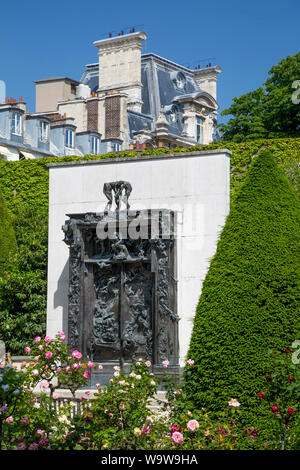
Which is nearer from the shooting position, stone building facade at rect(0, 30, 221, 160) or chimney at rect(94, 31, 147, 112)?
stone building facade at rect(0, 30, 221, 160)

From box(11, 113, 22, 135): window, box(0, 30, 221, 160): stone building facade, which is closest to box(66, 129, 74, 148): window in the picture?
box(0, 30, 221, 160): stone building facade

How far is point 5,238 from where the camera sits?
19391mm

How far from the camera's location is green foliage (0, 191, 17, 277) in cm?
A: 1922

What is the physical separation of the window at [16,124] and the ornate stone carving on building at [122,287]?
81.4ft

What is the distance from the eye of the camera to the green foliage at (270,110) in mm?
30953

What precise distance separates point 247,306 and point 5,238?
1185 centimetres

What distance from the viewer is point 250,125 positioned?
32688 millimetres

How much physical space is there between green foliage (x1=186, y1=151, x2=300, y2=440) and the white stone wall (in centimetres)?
449

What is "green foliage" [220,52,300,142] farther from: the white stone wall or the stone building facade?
the white stone wall

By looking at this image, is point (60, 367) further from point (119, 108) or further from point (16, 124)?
point (119, 108)

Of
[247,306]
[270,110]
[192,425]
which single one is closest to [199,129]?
[270,110]

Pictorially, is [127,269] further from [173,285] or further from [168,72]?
[168,72]

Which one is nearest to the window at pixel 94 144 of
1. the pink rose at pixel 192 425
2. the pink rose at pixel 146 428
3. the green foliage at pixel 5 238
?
the green foliage at pixel 5 238
